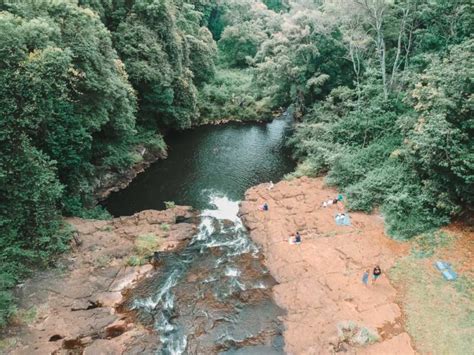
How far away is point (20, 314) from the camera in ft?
51.8

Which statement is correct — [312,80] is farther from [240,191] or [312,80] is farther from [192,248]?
[192,248]

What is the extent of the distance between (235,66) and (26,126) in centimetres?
4727

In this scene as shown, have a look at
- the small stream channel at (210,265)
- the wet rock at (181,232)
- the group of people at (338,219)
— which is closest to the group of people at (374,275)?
the group of people at (338,219)

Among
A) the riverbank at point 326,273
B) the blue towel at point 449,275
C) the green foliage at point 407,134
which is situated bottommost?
the riverbank at point 326,273

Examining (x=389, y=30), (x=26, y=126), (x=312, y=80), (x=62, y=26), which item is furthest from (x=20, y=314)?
(x=389, y=30)

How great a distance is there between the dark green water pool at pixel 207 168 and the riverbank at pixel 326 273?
4109 mm

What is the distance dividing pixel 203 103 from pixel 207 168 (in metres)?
14.9

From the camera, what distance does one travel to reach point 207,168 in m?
32.2

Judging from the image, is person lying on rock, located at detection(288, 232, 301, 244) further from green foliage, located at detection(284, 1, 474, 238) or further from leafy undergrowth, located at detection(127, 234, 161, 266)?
leafy undergrowth, located at detection(127, 234, 161, 266)

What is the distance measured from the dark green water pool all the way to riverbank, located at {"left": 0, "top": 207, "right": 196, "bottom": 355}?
3997 millimetres

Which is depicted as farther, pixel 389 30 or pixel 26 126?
pixel 389 30

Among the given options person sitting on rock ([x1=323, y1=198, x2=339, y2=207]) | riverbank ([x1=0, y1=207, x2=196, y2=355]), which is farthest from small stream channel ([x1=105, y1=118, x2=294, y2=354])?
person sitting on rock ([x1=323, y1=198, x2=339, y2=207])

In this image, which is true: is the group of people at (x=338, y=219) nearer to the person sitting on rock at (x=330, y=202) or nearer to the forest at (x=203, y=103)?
the person sitting on rock at (x=330, y=202)

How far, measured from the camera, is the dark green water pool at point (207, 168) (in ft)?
90.8
